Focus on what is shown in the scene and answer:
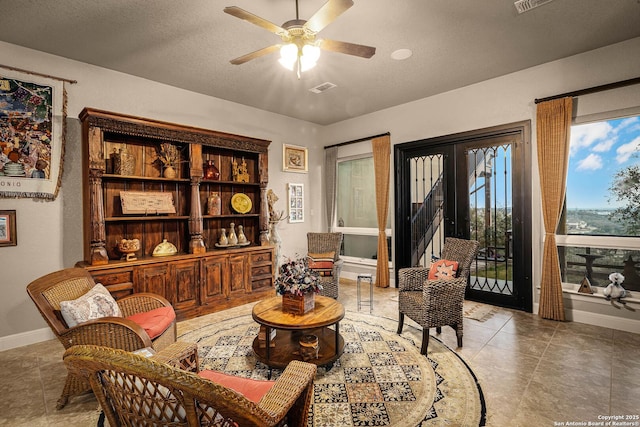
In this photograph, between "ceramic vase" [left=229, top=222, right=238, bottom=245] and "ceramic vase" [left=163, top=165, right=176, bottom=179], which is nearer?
"ceramic vase" [left=163, top=165, right=176, bottom=179]

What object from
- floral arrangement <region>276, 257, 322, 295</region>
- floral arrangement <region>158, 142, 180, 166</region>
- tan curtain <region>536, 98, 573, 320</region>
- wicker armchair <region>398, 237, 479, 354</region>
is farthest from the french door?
floral arrangement <region>158, 142, 180, 166</region>

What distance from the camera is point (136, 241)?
3.74 meters

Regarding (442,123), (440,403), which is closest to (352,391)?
(440,403)

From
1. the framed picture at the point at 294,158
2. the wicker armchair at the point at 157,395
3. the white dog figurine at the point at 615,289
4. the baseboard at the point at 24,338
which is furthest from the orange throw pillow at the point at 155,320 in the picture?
the white dog figurine at the point at 615,289

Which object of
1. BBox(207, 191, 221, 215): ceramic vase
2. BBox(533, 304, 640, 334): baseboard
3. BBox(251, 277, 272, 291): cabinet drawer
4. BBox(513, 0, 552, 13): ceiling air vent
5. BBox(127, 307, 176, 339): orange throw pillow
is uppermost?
BBox(513, 0, 552, 13): ceiling air vent

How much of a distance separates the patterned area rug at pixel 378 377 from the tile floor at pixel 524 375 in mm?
187

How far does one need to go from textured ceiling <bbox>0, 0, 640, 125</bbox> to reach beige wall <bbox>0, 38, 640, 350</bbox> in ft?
0.48

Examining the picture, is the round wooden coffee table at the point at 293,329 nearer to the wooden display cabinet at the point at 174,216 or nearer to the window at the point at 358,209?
the wooden display cabinet at the point at 174,216

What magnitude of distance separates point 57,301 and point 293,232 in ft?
12.9

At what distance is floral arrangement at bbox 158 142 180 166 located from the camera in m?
4.14

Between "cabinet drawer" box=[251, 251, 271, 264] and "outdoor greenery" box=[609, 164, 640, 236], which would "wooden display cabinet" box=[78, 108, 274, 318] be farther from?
"outdoor greenery" box=[609, 164, 640, 236]

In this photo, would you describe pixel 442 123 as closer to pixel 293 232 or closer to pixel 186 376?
pixel 293 232

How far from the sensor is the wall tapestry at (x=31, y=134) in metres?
3.20

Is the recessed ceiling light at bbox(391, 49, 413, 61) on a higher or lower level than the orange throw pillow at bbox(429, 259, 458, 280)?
higher
